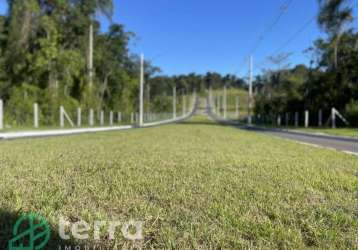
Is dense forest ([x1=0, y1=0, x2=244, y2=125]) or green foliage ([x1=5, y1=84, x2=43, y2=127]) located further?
dense forest ([x1=0, y1=0, x2=244, y2=125])

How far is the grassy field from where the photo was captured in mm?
2686

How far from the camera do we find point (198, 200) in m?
3.65

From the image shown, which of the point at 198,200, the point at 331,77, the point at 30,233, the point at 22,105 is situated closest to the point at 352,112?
the point at 331,77

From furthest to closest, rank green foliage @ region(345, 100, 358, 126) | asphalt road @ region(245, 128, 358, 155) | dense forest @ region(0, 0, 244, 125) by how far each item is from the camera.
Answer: dense forest @ region(0, 0, 244, 125)
green foliage @ region(345, 100, 358, 126)
asphalt road @ region(245, 128, 358, 155)

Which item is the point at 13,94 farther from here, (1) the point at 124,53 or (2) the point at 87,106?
(1) the point at 124,53

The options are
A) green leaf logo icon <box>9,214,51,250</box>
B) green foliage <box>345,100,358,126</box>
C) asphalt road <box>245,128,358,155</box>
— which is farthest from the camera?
green foliage <box>345,100,358,126</box>

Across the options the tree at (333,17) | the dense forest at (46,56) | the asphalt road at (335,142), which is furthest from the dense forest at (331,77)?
the dense forest at (46,56)

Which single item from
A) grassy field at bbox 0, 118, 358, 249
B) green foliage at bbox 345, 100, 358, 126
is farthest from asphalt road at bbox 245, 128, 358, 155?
green foliage at bbox 345, 100, 358, 126

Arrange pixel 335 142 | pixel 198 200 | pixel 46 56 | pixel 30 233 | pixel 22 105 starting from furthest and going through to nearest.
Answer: pixel 46 56 < pixel 22 105 < pixel 335 142 < pixel 198 200 < pixel 30 233

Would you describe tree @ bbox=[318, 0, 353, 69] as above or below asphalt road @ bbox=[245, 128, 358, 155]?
above

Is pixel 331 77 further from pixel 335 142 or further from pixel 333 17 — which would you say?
pixel 335 142

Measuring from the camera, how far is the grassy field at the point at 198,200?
269 centimetres

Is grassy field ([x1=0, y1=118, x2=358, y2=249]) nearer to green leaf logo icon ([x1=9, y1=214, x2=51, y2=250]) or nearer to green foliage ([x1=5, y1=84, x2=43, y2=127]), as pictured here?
green leaf logo icon ([x1=9, y1=214, x2=51, y2=250])

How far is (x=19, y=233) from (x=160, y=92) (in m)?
110
